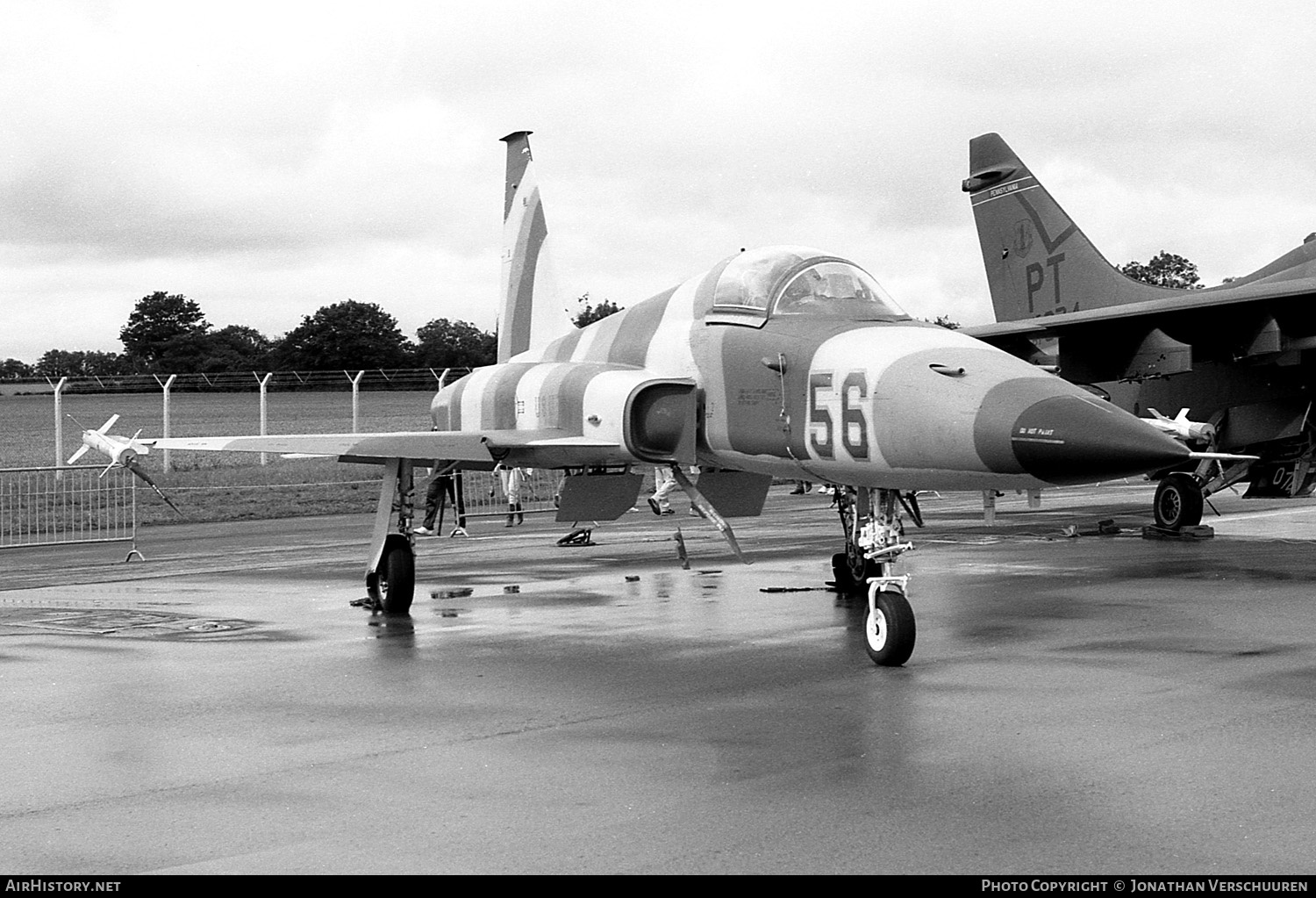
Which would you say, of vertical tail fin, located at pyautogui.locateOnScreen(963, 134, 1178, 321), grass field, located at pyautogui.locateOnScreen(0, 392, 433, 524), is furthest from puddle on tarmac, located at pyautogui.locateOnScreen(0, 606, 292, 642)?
vertical tail fin, located at pyautogui.locateOnScreen(963, 134, 1178, 321)

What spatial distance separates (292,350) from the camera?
70500mm

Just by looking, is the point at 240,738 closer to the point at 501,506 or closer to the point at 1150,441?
the point at 1150,441

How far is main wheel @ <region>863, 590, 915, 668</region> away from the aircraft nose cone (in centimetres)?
117

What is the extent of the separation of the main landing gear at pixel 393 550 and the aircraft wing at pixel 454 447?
0.26 m

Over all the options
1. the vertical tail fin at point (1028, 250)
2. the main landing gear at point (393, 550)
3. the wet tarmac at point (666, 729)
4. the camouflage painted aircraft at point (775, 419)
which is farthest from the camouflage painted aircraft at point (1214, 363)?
the main landing gear at point (393, 550)

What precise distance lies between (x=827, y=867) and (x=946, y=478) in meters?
3.88

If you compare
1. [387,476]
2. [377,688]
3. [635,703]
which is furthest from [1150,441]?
[387,476]

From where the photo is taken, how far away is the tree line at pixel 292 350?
68.2m

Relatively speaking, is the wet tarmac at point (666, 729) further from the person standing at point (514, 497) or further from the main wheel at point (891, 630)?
the person standing at point (514, 497)

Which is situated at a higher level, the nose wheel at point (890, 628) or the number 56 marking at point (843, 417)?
the number 56 marking at point (843, 417)

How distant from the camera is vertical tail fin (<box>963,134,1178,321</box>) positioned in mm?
19969

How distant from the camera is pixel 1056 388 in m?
7.45

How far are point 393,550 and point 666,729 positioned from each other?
5.05 metres

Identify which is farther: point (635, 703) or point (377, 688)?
point (377, 688)
